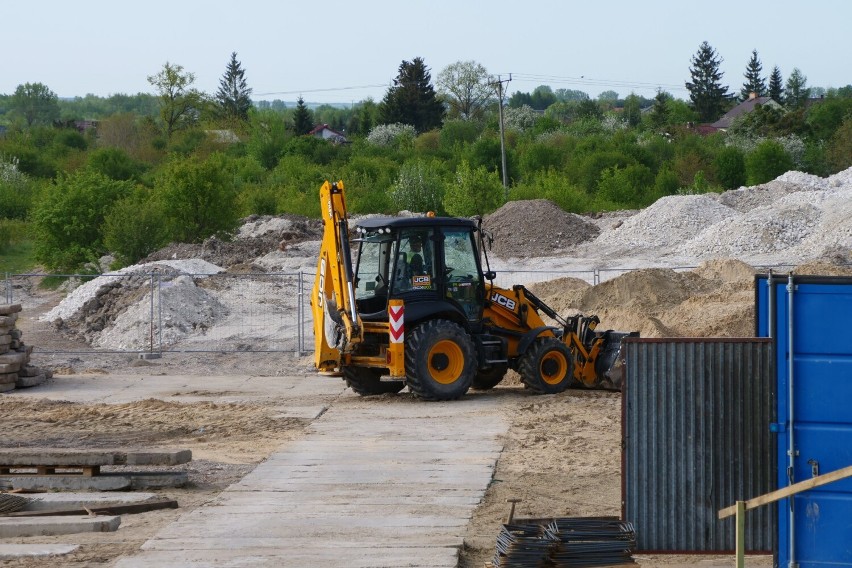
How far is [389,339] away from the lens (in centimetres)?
1639

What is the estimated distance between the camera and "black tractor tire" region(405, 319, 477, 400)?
1627cm

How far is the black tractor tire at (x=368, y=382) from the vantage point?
17619mm

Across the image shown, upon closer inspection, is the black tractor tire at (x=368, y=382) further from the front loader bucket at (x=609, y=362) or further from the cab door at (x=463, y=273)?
the front loader bucket at (x=609, y=362)

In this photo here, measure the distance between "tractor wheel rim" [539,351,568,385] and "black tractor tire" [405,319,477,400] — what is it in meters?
1.16

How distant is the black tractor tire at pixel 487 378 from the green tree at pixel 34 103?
Answer: 154 meters

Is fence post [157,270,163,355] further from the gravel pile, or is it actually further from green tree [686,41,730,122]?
green tree [686,41,730,122]

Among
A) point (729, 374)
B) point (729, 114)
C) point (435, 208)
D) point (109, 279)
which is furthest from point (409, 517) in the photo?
point (729, 114)

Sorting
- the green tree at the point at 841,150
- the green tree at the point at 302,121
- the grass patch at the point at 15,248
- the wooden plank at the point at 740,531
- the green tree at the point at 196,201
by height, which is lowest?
the wooden plank at the point at 740,531

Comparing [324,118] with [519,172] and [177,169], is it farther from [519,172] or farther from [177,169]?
[177,169]

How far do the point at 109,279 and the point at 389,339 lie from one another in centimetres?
1374

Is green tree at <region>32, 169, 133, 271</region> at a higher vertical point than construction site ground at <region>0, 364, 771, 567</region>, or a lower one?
higher

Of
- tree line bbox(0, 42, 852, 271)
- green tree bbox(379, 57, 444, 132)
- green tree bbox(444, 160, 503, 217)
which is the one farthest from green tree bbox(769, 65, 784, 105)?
green tree bbox(444, 160, 503, 217)

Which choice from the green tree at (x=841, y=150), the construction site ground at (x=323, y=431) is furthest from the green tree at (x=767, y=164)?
the construction site ground at (x=323, y=431)

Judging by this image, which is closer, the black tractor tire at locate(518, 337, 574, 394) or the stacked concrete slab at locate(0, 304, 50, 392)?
the black tractor tire at locate(518, 337, 574, 394)
